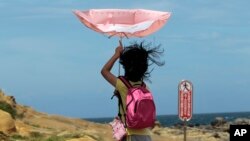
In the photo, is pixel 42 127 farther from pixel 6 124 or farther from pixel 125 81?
pixel 125 81

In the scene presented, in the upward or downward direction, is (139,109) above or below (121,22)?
below

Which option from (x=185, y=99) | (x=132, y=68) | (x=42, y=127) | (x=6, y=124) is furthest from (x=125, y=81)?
(x=42, y=127)

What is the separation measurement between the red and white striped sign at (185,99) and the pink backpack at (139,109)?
9025mm

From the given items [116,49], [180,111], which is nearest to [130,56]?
[116,49]

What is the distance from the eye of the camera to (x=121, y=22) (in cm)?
670

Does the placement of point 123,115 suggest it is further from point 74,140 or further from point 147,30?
point 74,140

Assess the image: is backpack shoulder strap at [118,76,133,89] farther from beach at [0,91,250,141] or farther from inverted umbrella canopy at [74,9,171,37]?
beach at [0,91,250,141]

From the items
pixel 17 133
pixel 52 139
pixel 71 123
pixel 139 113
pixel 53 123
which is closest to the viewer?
pixel 139 113

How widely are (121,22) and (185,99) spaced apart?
895 cm

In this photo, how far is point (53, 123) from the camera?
29.2 m

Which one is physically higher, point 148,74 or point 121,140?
point 148,74

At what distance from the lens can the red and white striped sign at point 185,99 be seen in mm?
15383

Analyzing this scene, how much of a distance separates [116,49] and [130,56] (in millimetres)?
199

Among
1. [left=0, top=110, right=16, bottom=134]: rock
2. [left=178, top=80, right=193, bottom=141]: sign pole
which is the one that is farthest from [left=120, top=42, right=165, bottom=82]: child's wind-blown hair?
[left=0, top=110, right=16, bottom=134]: rock
